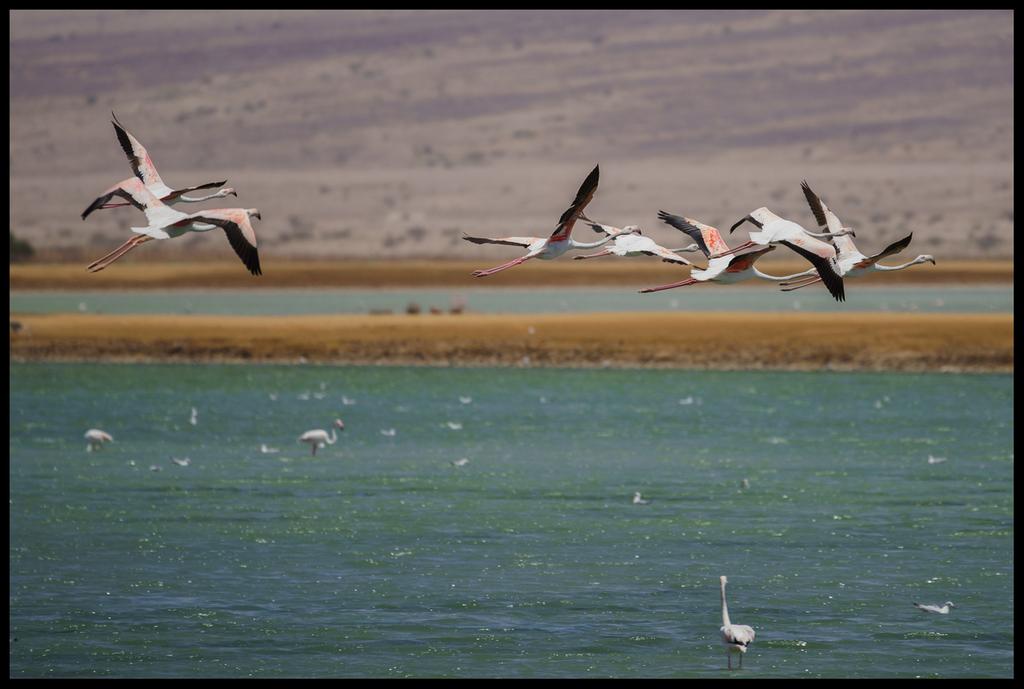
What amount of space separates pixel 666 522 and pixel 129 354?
29221 mm

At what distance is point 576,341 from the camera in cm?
5334

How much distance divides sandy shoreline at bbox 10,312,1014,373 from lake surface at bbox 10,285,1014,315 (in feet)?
47.3

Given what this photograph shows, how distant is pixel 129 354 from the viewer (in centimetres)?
5447

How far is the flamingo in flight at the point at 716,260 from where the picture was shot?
14.3 metres

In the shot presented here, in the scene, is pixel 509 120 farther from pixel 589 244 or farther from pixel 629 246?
pixel 629 246

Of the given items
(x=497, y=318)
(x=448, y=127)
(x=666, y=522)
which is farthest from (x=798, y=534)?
(x=448, y=127)

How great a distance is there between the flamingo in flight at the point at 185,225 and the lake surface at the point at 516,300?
55.6 metres

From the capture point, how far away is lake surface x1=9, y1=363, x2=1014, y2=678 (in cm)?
2031

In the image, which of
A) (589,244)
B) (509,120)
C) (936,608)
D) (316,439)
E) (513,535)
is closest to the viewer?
(589,244)

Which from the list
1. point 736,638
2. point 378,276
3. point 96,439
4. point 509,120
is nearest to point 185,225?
point 736,638

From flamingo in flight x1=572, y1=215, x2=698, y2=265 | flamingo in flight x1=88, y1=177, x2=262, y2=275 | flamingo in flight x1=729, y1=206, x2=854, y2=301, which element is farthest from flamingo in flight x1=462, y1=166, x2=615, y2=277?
flamingo in flight x1=88, y1=177, x2=262, y2=275

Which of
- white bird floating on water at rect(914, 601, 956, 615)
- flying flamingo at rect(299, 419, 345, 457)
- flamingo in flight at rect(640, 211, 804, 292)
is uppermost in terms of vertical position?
flying flamingo at rect(299, 419, 345, 457)

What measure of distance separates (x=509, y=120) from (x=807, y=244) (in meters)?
151

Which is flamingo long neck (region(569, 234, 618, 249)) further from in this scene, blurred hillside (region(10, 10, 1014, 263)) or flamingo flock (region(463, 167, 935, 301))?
blurred hillside (region(10, 10, 1014, 263))
